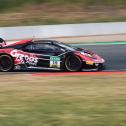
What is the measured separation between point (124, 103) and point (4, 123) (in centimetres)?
167

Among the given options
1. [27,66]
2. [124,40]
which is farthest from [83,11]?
[27,66]

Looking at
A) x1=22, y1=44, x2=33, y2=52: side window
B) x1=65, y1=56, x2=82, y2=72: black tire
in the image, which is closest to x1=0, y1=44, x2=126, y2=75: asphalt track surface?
x1=22, y1=44, x2=33, y2=52: side window

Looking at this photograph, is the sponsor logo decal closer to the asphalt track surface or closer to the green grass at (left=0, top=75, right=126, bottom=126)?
the asphalt track surface

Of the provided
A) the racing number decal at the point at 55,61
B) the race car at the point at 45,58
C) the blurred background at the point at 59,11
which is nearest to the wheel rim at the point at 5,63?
the race car at the point at 45,58

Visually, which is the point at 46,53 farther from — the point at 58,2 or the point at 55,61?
the point at 58,2

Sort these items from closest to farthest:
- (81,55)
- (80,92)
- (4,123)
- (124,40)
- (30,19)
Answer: (4,123) < (80,92) < (81,55) < (124,40) < (30,19)

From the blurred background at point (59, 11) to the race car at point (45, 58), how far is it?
1484 centimetres

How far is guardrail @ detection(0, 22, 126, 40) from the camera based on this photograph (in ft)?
79.8

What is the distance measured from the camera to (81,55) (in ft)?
46.3

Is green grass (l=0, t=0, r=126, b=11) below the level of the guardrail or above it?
above

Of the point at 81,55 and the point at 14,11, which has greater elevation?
the point at 14,11

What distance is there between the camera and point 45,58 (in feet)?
47.0

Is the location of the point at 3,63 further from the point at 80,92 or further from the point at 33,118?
the point at 33,118

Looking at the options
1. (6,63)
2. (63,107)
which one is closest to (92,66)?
(6,63)
